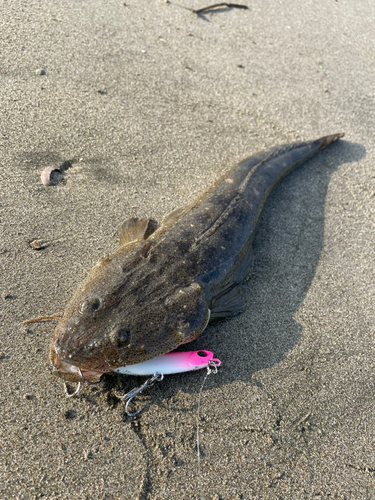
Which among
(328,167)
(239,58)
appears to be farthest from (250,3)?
(328,167)

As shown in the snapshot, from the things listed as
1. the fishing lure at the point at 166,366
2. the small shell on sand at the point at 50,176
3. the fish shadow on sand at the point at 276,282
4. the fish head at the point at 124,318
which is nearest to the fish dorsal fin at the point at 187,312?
the fish head at the point at 124,318

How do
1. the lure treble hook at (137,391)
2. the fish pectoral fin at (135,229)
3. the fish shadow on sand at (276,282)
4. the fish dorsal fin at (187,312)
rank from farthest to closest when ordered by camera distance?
the fish pectoral fin at (135,229), the fish shadow on sand at (276,282), the fish dorsal fin at (187,312), the lure treble hook at (137,391)

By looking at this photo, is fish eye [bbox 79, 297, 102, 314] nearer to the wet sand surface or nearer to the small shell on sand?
the wet sand surface

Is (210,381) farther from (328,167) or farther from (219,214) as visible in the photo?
(328,167)

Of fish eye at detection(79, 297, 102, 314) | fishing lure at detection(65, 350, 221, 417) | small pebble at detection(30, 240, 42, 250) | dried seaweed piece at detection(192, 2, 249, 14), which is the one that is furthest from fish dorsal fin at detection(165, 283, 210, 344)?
dried seaweed piece at detection(192, 2, 249, 14)

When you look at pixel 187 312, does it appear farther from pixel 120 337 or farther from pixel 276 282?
pixel 276 282

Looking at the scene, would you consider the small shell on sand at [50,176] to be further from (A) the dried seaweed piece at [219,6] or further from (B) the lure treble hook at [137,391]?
(A) the dried seaweed piece at [219,6]
